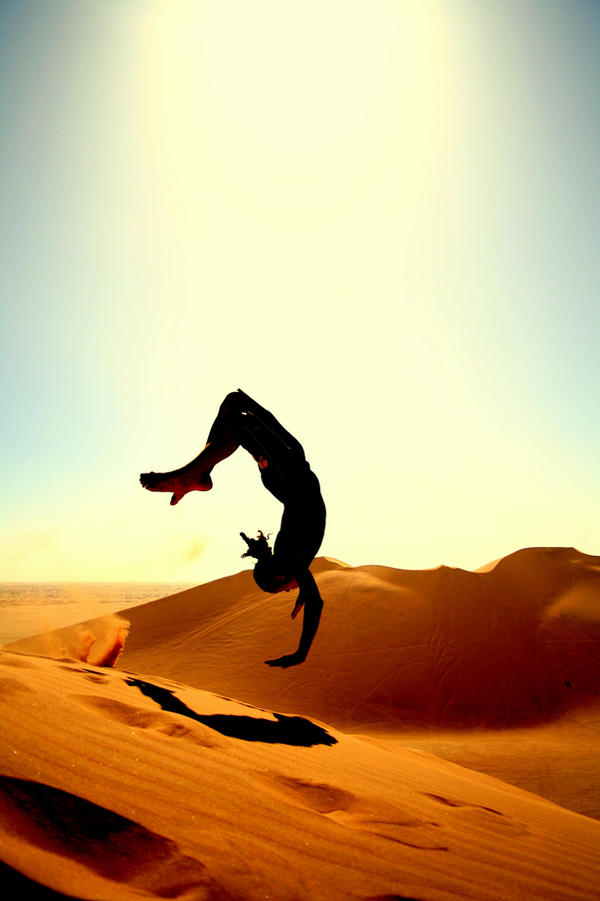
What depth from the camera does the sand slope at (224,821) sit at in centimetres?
152

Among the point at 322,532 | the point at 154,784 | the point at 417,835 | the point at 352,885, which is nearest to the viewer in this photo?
the point at 352,885

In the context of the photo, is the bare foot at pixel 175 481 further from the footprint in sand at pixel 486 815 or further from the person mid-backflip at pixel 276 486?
the footprint in sand at pixel 486 815

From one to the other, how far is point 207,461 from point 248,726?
2.35m

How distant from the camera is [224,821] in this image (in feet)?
6.27

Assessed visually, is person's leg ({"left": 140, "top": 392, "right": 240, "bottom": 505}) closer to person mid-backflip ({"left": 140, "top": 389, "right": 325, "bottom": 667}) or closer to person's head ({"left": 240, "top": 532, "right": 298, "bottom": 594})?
person mid-backflip ({"left": 140, "top": 389, "right": 325, "bottom": 667})

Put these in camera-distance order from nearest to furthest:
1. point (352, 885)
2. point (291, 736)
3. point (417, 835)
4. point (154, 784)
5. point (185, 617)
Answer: point (352, 885) → point (154, 784) → point (417, 835) → point (291, 736) → point (185, 617)

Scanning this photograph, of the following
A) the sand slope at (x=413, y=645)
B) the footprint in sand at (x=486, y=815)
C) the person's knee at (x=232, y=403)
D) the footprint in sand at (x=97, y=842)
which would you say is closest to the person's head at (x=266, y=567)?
the person's knee at (x=232, y=403)

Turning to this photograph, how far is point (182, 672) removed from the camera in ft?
57.7

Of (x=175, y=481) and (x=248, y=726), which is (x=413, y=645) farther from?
(x=175, y=481)

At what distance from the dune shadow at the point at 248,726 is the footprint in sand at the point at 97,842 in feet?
5.89

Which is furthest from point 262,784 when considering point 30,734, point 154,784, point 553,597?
point 553,597

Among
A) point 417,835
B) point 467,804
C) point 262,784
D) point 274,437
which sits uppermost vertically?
point 274,437

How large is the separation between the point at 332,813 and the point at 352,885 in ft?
2.34

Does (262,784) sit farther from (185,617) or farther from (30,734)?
(185,617)
